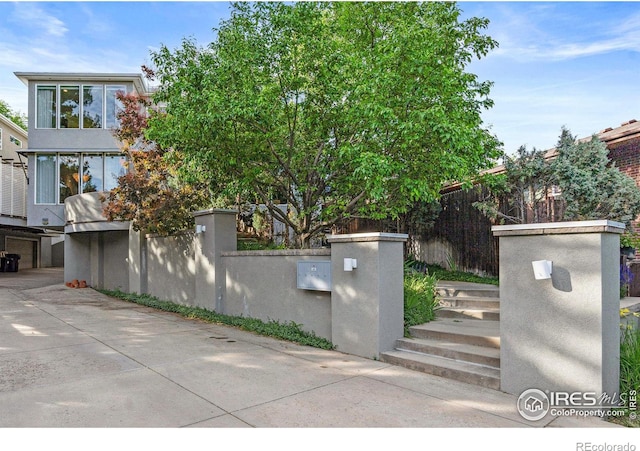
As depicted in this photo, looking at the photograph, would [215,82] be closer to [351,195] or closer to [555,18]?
[351,195]

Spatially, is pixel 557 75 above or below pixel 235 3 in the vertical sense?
below

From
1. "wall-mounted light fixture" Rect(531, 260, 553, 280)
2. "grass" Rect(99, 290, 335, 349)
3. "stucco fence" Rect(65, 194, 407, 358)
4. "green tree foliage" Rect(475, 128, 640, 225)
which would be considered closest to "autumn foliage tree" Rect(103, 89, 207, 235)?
"stucco fence" Rect(65, 194, 407, 358)

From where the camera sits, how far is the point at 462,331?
536cm

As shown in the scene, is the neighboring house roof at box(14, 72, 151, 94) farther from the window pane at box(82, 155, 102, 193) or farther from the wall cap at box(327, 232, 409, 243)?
the wall cap at box(327, 232, 409, 243)

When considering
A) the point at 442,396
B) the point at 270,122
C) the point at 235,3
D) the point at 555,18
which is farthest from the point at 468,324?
the point at 235,3

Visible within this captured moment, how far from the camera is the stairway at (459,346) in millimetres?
4473

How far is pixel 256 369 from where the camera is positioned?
15.9ft

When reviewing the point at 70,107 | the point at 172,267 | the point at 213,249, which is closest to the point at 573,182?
the point at 213,249

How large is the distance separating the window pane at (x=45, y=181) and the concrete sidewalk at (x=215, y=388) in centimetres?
1173

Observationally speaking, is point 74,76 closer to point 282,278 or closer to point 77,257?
point 77,257

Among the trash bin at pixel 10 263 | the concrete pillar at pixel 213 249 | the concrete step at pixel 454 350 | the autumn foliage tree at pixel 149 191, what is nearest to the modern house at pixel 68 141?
the autumn foliage tree at pixel 149 191

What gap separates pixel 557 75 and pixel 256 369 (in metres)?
8.63

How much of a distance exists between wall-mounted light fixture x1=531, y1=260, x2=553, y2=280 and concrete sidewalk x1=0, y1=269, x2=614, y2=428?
127 cm

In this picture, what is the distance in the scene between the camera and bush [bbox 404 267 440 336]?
5924mm
